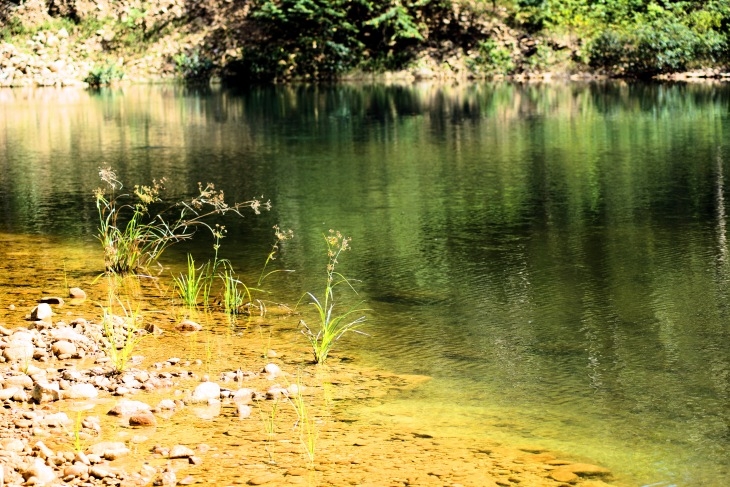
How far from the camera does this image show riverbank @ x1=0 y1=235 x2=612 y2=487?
215 inches

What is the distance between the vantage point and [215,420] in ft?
20.5

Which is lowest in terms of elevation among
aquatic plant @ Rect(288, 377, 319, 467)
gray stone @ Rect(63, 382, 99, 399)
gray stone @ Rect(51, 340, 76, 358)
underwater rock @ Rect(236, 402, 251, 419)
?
aquatic plant @ Rect(288, 377, 319, 467)

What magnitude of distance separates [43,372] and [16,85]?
3944 centimetres

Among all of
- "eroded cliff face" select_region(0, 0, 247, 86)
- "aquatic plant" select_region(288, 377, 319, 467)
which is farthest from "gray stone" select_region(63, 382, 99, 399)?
"eroded cliff face" select_region(0, 0, 247, 86)

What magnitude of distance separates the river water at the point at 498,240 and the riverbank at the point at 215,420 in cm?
29

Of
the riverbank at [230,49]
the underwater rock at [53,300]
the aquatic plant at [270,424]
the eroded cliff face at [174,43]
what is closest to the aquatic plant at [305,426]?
the aquatic plant at [270,424]

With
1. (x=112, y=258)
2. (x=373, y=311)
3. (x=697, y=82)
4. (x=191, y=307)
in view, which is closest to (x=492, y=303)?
(x=373, y=311)

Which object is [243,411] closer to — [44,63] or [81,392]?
[81,392]

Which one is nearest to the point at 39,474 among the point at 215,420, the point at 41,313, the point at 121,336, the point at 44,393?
the point at 215,420

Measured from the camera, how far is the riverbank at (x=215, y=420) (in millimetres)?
5473

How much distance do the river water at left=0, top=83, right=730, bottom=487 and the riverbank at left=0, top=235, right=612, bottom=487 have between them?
0.95 feet

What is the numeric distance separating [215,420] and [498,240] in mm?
5836

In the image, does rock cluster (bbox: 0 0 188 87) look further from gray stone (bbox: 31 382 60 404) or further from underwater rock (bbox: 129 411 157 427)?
underwater rock (bbox: 129 411 157 427)

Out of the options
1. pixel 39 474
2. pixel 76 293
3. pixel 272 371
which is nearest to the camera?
pixel 39 474
